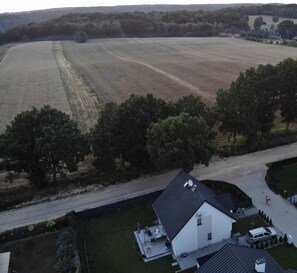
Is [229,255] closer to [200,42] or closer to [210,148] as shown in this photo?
[210,148]

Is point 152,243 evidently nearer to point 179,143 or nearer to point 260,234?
point 260,234

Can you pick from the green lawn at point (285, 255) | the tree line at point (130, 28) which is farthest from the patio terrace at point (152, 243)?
the tree line at point (130, 28)

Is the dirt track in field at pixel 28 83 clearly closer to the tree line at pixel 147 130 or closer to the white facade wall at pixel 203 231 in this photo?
the tree line at pixel 147 130

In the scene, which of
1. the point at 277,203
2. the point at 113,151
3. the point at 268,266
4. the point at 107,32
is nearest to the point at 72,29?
the point at 107,32

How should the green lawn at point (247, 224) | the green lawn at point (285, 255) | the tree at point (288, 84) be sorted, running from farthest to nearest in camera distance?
1. the tree at point (288, 84)
2. the green lawn at point (247, 224)
3. the green lawn at point (285, 255)

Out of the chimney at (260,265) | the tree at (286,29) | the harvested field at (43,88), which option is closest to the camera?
the chimney at (260,265)

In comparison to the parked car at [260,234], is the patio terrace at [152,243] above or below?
below

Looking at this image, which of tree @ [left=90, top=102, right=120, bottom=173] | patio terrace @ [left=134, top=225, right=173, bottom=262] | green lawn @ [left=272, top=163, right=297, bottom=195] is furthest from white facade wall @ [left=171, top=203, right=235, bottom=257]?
tree @ [left=90, top=102, right=120, bottom=173]

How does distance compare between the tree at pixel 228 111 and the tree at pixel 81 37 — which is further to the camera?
the tree at pixel 81 37
